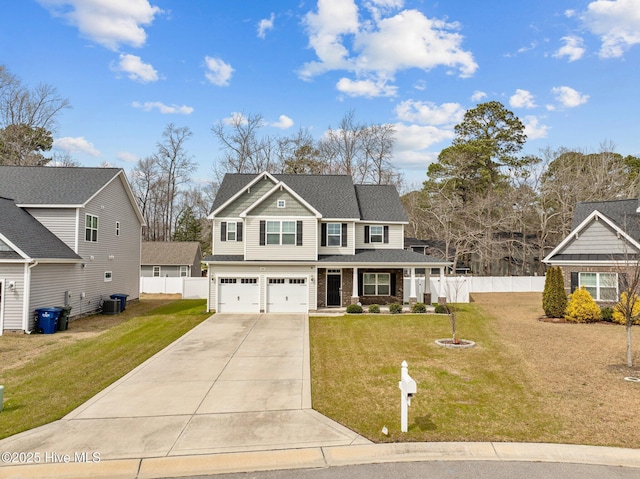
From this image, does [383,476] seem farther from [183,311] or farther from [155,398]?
[183,311]

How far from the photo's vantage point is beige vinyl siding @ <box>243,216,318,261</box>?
22609mm

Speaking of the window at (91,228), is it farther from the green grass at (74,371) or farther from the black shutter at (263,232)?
the black shutter at (263,232)

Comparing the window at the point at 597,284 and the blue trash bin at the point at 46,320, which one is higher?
the window at the point at 597,284

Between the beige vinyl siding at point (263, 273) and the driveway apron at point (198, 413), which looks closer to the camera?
the driveway apron at point (198, 413)

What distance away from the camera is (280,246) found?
22656 mm

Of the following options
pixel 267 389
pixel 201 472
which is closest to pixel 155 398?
pixel 267 389

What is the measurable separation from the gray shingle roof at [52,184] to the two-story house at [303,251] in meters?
6.41

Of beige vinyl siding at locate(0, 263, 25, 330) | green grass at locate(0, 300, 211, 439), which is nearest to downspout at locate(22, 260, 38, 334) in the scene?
beige vinyl siding at locate(0, 263, 25, 330)

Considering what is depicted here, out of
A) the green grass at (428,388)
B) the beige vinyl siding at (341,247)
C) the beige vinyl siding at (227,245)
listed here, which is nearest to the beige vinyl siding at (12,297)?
the beige vinyl siding at (227,245)

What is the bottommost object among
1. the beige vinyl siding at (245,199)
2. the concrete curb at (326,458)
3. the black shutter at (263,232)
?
the concrete curb at (326,458)

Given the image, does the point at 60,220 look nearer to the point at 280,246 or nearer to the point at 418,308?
the point at 280,246

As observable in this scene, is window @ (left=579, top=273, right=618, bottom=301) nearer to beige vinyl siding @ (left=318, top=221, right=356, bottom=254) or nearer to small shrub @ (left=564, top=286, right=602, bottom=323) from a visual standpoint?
small shrub @ (left=564, top=286, right=602, bottom=323)

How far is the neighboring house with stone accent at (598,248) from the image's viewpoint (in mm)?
21422

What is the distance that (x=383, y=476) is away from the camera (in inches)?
234
